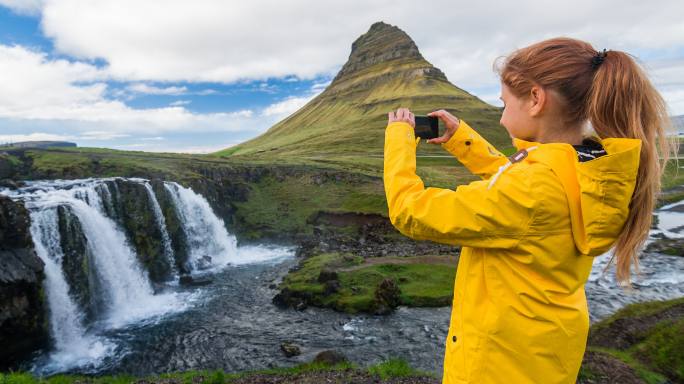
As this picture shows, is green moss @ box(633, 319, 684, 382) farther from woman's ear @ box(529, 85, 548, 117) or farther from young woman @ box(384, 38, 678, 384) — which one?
woman's ear @ box(529, 85, 548, 117)

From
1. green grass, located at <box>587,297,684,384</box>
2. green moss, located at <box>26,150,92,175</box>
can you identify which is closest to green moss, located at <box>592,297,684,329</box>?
green grass, located at <box>587,297,684,384</box>

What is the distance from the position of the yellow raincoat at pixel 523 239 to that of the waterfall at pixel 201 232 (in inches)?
1441

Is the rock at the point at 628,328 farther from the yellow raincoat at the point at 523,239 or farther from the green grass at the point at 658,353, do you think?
the yellow raincoat at the point at 523,239

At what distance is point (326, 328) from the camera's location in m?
22.0

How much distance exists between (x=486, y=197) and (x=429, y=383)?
11169 mm

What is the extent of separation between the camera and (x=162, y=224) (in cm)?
3572

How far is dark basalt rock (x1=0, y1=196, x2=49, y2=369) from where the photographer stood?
64.4 ft

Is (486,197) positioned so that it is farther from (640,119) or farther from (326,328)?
(326,328)

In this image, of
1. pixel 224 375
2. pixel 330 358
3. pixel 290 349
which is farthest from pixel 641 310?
pixel 224 375

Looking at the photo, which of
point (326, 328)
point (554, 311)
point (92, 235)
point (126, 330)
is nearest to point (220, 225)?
point (92, 235)

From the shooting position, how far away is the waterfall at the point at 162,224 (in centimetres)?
3475

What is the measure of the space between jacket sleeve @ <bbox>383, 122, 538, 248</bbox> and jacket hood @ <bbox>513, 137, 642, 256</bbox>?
262mm

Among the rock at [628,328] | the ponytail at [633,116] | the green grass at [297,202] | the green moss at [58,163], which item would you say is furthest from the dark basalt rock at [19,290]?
the green grass at [297,202]

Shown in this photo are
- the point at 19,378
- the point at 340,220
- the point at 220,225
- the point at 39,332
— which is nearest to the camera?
the point at 19,378
